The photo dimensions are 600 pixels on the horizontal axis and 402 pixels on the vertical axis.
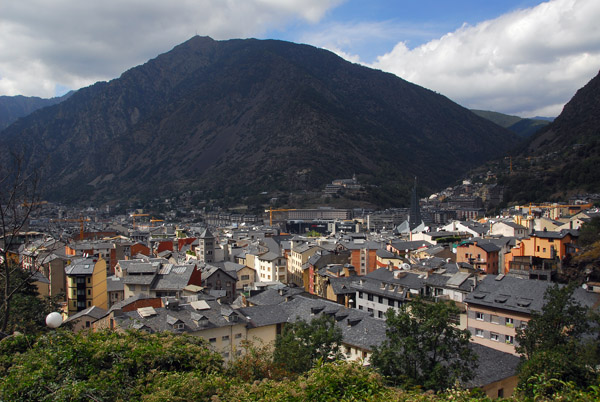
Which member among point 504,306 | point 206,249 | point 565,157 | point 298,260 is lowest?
point 298,260

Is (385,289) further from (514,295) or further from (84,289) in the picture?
(84,289)

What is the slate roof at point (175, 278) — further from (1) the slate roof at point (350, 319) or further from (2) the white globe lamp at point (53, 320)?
(2) the white globe lamp at point (53, 320)

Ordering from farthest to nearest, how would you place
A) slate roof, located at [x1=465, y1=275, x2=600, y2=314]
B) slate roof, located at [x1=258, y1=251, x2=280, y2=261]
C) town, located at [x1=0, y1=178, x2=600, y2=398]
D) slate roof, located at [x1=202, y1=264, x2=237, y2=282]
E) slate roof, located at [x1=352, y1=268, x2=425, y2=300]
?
slate roof, located at [x1=258, y1=251, x2=280, y2=261]
slate roof, located at [x1=202, y1=264, x2=237, y2=282]
slate roof, located at [x1=352, y1=268, x2=425, y2=300]
slate roof, located at [x1=465, y1=275, x2=600, y2=314]
town, located at [x1=0, y1=178, x2=600, y2=398]

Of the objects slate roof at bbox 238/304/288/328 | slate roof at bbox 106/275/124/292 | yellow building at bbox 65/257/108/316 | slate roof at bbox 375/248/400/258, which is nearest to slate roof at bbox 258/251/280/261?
slate roof at bbox 375/248/400/258

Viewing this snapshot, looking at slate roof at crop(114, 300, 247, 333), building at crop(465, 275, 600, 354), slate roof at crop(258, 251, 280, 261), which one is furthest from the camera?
slate roof at crop(258, 251, 280, 261)

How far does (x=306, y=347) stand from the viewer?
64.1ft

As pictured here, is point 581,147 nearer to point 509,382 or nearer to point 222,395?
point 509,382

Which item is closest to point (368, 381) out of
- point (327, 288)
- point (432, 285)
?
point (432, 285)

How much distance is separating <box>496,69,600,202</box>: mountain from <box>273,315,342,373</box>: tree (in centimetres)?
8555

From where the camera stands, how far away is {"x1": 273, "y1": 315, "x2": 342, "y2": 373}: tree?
18797 mm

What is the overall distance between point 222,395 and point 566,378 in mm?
11999

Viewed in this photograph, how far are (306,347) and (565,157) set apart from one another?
11187 cm

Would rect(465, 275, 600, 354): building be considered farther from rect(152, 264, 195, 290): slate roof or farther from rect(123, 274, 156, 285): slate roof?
rect(123, 274, 156, 285): slate roof

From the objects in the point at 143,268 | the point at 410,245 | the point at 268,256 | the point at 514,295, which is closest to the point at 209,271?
the point at 143,268
